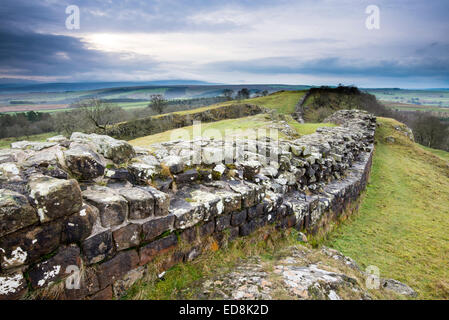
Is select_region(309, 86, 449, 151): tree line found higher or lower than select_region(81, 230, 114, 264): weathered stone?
higher

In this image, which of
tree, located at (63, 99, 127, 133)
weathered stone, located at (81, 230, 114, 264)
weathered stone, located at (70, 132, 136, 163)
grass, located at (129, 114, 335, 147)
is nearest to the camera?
weathered stone, located at (81, 230, 114, 264)

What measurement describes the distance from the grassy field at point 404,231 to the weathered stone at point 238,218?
3248 mm

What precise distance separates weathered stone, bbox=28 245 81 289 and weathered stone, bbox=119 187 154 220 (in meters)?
0.76

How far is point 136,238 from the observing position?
10.2ft

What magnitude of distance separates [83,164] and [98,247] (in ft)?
4.21

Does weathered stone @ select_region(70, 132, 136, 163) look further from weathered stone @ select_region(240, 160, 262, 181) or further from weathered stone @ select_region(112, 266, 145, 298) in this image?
weathered stone @ select_region(240, 160, 262, 181)

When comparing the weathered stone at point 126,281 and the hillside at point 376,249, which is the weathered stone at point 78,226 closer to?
the weathered stone at point 126,281

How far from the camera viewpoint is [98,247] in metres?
2.79

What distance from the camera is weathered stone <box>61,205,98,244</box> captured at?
8.47 feet

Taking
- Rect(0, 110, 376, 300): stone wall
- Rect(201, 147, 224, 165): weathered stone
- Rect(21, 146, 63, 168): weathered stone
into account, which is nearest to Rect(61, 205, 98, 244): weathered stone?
Rect(0, 110, 376, 300): stone wall

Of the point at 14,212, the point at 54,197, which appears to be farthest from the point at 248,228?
the point at 14,212

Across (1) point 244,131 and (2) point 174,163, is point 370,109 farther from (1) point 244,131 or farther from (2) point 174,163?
(2) point 174,163

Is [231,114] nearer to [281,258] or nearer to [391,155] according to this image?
[391,155]
